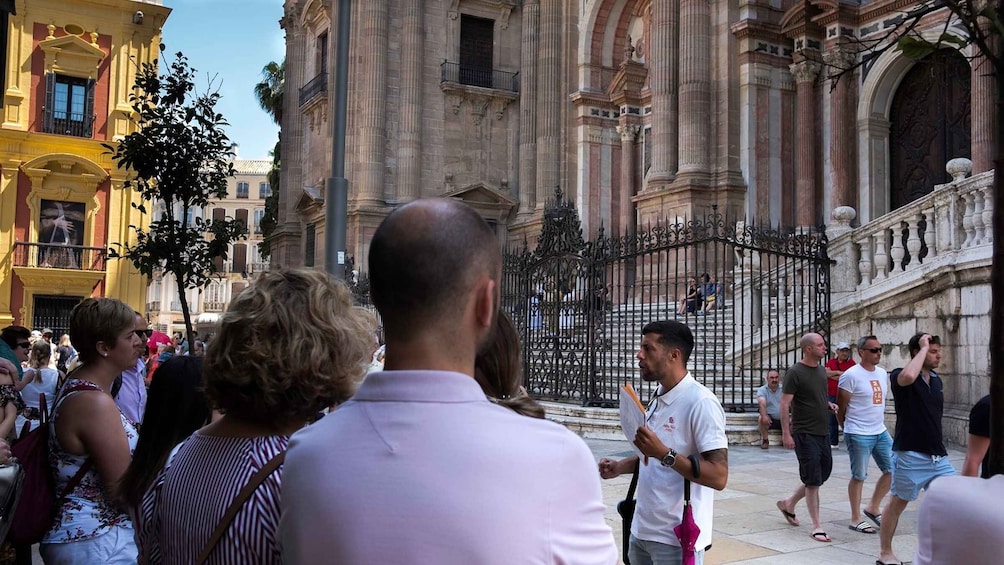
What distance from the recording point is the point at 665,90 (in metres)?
21.8

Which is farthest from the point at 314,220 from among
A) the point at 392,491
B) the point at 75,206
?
the point at 392,491

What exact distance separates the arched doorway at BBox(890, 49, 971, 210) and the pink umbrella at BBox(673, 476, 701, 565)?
15.4 metres

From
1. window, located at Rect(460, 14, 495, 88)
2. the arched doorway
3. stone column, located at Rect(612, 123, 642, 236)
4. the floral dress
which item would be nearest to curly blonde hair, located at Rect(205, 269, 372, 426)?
the floral dress

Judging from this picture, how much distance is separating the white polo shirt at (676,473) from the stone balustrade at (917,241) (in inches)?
320

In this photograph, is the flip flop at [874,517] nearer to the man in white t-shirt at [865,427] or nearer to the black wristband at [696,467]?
the man in white t-shirt at [865,427]

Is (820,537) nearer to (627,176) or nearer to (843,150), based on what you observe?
(843,150)

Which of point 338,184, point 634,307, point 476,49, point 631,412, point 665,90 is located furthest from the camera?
point 476,49

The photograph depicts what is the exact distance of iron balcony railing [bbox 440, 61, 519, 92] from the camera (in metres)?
28.7

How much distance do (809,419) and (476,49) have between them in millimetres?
23881

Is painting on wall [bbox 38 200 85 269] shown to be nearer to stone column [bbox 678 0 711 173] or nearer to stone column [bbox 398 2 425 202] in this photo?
stone column [bbox 398 2 425 202]

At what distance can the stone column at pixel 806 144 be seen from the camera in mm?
19578

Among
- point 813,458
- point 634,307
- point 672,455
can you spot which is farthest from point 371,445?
point 634,307

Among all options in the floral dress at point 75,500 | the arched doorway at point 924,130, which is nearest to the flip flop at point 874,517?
the floral dress at point 75,500

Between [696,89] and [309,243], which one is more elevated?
[696,89]
